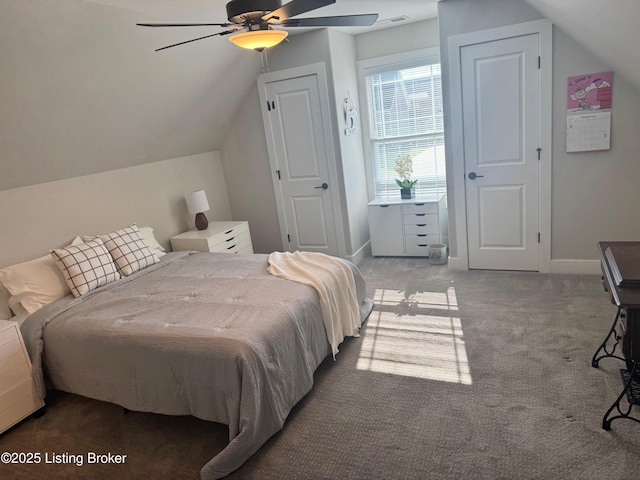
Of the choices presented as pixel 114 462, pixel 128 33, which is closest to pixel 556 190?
pixel 128 33

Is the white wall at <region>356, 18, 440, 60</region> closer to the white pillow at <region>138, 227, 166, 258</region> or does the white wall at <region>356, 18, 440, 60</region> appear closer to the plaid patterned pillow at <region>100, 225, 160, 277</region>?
the white pillow at <region>138, 227, 166, 258</region>

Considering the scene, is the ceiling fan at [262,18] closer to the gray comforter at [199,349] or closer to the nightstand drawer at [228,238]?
the gray comforter at [199,349]

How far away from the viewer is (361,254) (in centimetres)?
495

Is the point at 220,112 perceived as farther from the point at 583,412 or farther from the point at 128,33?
the point at 583,412

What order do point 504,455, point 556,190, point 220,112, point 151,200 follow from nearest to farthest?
point 504,455
point 556,190
point 151,200
point 220,112

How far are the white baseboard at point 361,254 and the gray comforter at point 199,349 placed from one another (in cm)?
185

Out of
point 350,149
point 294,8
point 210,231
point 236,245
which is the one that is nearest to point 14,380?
point 210,231

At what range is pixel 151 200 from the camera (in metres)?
4.23

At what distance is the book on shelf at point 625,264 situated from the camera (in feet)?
6.23

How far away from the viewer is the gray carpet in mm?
2029

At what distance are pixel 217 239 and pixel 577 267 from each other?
327cm

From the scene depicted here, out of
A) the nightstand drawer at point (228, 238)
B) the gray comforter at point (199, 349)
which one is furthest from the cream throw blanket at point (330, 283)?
the nightstand drawer at point (228, 238)

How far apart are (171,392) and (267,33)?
1.86 meters

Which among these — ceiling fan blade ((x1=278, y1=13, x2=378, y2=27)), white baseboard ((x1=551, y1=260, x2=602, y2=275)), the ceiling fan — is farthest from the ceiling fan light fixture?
white baseboard ((x1=551, y1=260, x2=602, y2=275))
